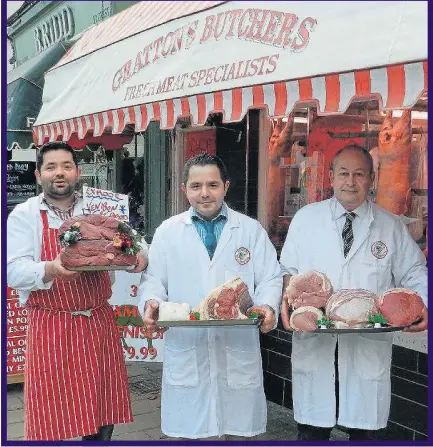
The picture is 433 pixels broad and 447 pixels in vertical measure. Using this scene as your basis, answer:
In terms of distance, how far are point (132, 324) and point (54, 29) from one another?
438 centimetres

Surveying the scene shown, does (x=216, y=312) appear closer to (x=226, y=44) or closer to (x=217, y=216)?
(x=217, y=216)

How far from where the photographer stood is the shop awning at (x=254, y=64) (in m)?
2.66

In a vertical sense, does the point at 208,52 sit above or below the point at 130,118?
above

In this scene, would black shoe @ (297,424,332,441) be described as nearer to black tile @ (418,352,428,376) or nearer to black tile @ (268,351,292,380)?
black tile @ (418,352,428,376)

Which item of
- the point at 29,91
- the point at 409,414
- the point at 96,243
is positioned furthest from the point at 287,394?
the point at 29,91

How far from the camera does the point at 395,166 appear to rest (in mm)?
4512

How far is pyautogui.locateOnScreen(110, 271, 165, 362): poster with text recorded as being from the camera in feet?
17.0

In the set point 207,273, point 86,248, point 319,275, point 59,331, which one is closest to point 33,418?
point 59,331

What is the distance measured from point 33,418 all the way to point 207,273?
1236mm

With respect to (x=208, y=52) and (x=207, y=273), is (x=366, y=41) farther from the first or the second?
(x=207, y=273)

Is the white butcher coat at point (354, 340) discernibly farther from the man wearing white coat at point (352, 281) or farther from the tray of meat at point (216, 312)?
the tray of meat at point (216, 312)

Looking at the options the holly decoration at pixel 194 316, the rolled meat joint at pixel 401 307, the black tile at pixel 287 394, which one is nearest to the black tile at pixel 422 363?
the rolled meat joint at pixel 401 307

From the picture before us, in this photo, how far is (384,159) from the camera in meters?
4.57

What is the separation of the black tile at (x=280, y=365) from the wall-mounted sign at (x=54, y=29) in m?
4.51
